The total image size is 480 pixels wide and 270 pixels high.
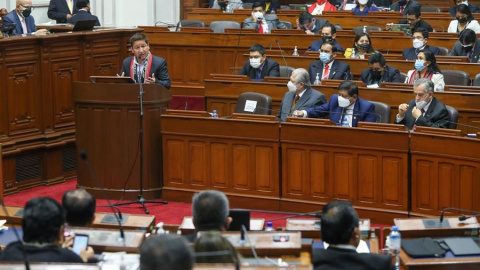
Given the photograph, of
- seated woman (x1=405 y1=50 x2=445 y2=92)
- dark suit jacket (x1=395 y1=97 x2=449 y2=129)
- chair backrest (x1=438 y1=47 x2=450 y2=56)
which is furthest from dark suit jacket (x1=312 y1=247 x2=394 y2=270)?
chair backrest (x1=438 y1=47 x2=450 y2=56)

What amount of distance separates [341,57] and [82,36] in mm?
3297

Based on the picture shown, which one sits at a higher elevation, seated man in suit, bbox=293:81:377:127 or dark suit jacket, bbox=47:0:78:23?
dark suit jacket, bbox=47:0:78:23

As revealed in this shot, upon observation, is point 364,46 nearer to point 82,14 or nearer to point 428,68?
point 428,68

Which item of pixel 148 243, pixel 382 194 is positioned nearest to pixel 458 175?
pixel 382 194

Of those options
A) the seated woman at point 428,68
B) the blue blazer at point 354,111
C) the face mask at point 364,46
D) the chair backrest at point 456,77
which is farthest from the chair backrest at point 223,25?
the blue blazer at point 354,111

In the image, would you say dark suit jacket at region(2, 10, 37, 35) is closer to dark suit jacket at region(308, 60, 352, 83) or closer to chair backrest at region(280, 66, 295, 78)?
chair backrest at region(280, 66, 295, 78)

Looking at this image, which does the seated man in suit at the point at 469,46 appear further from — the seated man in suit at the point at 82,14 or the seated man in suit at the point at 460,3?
the seated man in suit at the point at 82,14

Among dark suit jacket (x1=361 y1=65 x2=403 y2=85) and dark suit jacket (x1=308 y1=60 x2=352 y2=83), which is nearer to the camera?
dark suit jacket (x1=361 y1=65 x2=403 y2=85)

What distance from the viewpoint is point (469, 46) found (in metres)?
10.6

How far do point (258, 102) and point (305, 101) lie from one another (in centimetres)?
47

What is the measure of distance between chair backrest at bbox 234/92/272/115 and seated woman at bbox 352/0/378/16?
6.44 meters

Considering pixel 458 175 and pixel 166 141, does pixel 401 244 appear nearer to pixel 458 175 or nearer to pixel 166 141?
pixel 458 175

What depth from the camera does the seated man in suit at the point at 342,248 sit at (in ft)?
13.0

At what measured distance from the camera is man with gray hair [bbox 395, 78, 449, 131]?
759 centimetres
